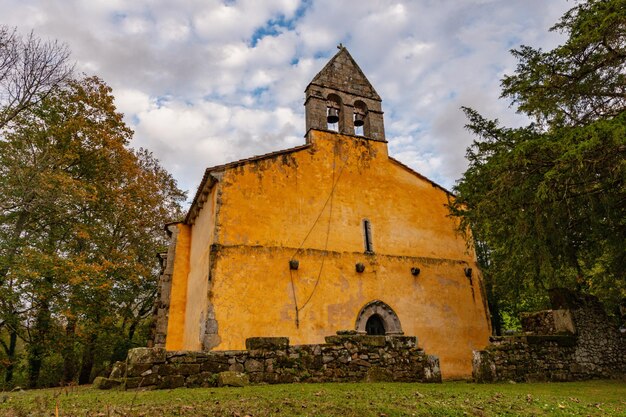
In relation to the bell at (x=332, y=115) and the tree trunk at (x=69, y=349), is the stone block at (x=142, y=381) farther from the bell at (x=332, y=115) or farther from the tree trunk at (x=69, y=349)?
the bell at (x=332, y=115)

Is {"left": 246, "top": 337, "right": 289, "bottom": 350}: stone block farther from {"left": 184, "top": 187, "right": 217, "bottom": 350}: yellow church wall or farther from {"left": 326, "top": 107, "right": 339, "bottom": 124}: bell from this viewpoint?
{"left": 326, "top": 107, "right": 339, "bottom": 124}: bell

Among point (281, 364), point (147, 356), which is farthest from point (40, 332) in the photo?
point (281, 364)

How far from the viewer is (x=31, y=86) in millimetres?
14086

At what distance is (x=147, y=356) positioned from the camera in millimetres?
7270

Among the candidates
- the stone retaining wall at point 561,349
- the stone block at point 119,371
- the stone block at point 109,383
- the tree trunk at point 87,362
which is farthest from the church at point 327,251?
the tree trunk at point 87,362

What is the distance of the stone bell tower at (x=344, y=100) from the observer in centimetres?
1549

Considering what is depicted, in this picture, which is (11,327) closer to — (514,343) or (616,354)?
(514,343)

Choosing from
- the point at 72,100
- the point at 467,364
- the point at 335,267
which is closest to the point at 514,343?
the point at 467,364

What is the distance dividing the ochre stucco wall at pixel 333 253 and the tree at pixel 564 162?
3419 mm

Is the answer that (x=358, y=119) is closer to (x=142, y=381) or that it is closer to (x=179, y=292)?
(x=179, y=292)

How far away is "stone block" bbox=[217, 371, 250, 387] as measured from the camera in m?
7.33

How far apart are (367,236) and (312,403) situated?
9.29 m

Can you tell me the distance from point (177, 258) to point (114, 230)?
6.66 metres

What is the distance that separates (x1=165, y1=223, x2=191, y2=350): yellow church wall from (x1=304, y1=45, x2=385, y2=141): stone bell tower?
6678 mm
